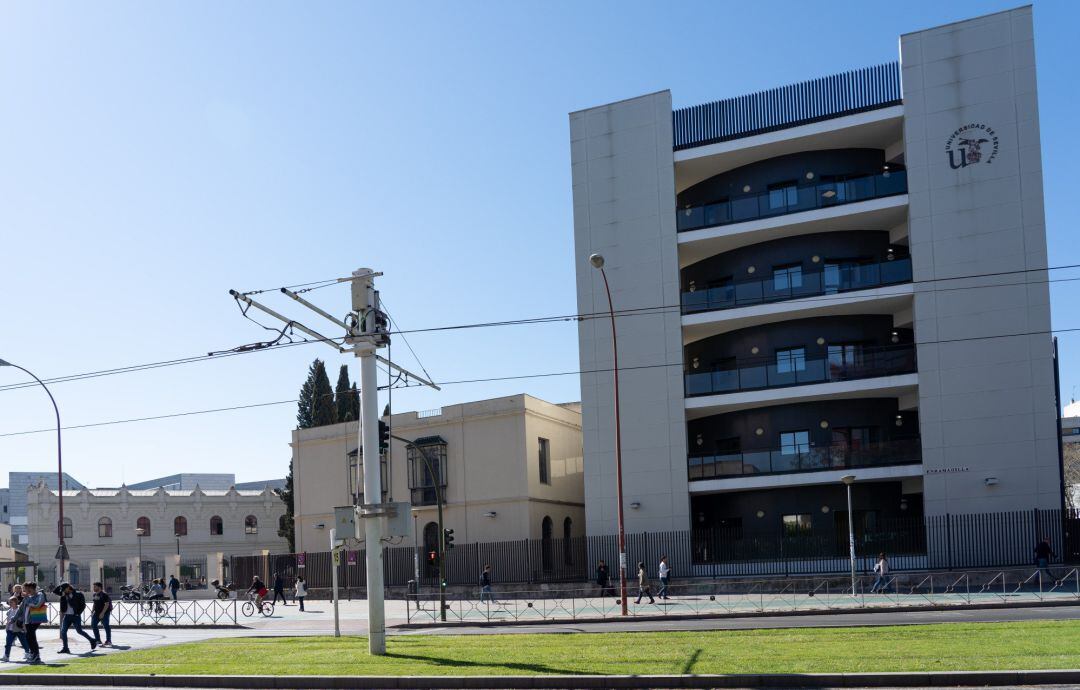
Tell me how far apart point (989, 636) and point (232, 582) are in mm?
44936

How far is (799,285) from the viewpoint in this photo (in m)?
40.5

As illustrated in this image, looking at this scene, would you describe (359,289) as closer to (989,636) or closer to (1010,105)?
(989,636)

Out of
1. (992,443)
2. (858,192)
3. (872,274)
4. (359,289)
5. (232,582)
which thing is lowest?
(232,582)

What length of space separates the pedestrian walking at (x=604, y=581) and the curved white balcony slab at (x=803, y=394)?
7.46 metres

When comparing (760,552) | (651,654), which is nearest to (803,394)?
(760,552)

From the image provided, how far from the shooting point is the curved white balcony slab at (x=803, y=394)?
38469 mm

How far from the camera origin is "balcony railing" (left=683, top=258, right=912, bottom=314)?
38875mm

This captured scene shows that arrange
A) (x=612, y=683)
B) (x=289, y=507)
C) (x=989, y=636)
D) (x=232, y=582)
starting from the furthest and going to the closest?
1. (x=289, y=507)
2. (x=232, y=582)
3. (x=989, y=636)
4. (x=612, y=683)

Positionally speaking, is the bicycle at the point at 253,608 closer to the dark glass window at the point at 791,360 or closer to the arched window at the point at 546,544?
the arched window at the point at 546,544

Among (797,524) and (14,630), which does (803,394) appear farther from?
(14,630)

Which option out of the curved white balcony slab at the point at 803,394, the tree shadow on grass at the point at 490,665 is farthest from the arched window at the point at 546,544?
the tree shadow on grass at the point at 490,665

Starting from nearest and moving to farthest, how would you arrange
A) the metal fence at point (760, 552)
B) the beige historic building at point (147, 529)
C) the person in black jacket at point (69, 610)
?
1. the person in black jacket at point (69, 610)
2. the metal fence at point (760, 552)
3. the beige historic building at point (147, 529)

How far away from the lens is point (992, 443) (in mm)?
36844

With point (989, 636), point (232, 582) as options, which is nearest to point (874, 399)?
point (989, 636)
